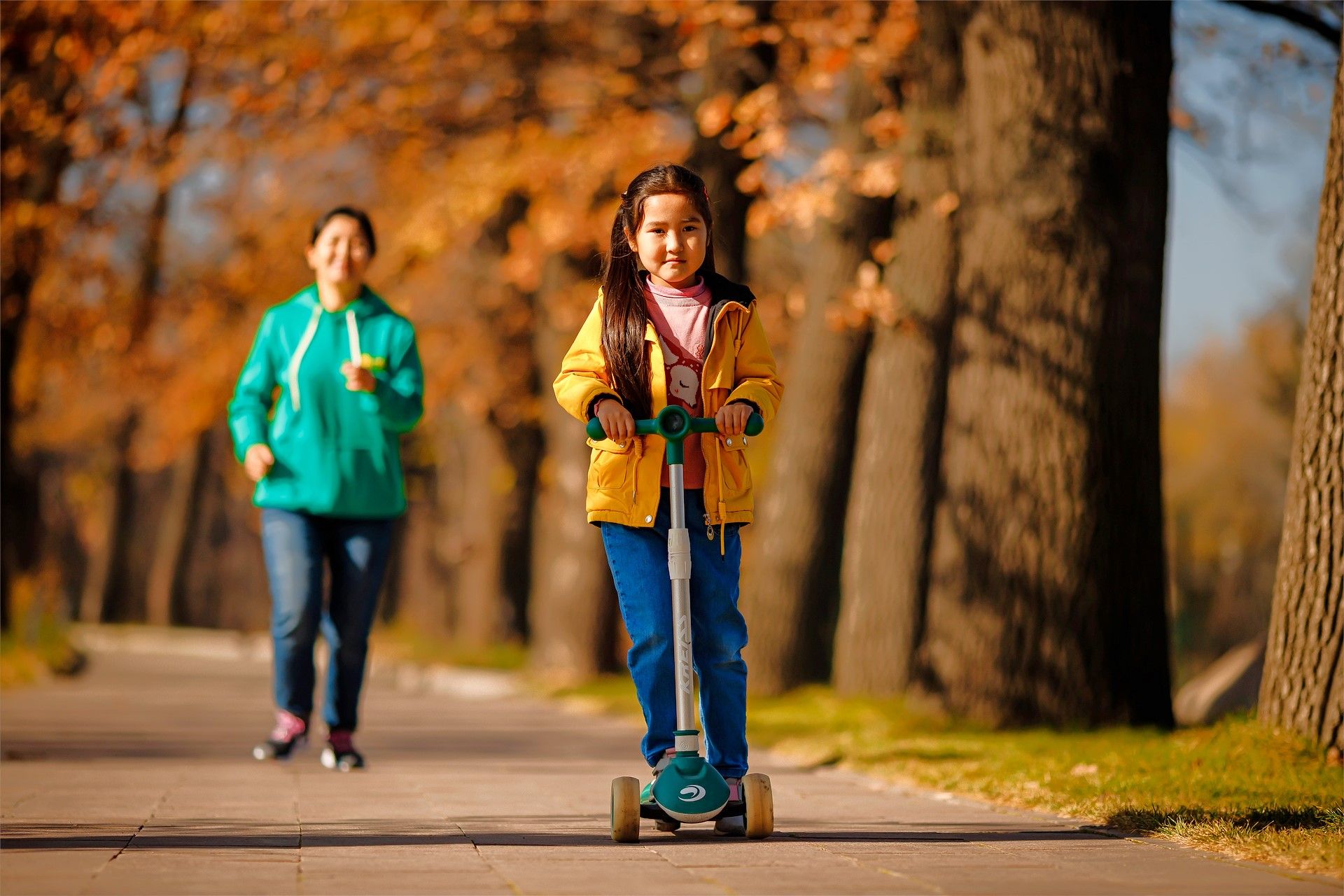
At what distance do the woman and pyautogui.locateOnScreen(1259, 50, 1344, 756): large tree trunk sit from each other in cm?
368

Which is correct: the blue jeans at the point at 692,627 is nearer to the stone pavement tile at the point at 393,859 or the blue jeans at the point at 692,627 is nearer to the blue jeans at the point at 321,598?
A: the stone pavement tile at the point at 393,859

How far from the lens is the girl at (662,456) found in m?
5.44

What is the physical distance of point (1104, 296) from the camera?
871cm

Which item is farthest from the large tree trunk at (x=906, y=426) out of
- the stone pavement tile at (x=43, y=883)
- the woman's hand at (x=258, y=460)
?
the stone pavement tile at (x=43, y=883)

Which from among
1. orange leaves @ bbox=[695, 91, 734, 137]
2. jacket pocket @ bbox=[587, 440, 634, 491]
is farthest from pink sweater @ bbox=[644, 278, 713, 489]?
orange leaves @ bbox=[695, 91, 734, 137]

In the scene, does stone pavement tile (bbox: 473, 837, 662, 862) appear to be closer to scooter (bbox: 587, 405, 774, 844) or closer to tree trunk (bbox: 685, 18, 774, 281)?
scooter (bbox: 587, 405, 774, 844)

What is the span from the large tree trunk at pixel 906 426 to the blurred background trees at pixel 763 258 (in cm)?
2

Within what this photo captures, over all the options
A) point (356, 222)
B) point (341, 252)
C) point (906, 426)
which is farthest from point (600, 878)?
point (906, 426)

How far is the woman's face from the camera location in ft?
26.0

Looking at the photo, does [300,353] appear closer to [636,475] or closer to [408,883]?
[636,475]

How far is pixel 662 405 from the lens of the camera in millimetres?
5465

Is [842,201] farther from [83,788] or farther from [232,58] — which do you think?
[83,788]

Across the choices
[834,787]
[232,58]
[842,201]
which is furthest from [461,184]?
[834,787]

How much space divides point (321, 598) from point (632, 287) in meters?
2.96
